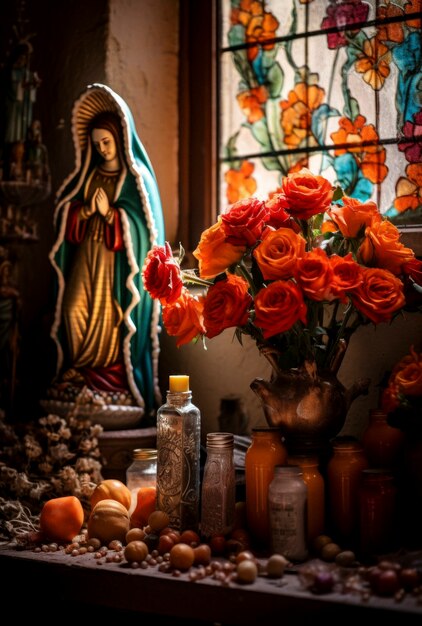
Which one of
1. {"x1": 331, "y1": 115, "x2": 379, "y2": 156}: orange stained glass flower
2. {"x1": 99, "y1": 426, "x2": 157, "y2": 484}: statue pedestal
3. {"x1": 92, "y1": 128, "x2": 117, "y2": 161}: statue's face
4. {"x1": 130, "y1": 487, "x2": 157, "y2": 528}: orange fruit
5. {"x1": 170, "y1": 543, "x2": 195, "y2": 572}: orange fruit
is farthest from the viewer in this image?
{"x1": 331, "y1": 115, "x2": 379, "y2": 156}: orange stained glass flower

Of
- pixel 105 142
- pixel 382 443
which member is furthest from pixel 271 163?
pixel 382 443

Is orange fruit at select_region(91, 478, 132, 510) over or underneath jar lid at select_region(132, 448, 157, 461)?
underneath

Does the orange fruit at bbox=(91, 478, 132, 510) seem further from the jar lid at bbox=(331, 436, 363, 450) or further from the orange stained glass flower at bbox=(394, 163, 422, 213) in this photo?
the orange stained glass flower at bbox=(394, 163, 422, 213)

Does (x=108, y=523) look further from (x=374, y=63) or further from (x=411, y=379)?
(x=374, y=63)

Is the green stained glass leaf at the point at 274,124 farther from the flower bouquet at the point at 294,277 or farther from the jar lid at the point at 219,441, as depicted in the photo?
the jar lid at the point at 219,441

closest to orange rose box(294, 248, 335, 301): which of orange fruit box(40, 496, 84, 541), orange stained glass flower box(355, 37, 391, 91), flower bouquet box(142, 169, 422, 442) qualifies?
flower bouquet box(142, 169, 422, 442)

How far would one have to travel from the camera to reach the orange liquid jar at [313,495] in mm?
1378

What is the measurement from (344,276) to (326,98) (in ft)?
3.08

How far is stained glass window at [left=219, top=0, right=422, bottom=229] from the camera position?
201 centimetres

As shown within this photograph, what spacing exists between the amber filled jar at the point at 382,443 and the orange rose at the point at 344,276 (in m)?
0.25

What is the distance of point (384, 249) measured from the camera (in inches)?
55.2

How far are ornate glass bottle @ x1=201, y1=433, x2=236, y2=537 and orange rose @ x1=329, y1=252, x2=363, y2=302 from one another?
1.05ft

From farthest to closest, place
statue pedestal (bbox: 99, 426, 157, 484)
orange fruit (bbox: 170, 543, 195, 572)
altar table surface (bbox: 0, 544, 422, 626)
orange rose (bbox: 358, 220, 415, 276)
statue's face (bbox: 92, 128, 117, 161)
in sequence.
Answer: statue's face (bbox: 92, 128, 117, 161), statue pedestal (bbox: 99, 426, 157, 484), orange rose (bbox: 358, 220, 415, 276), orange fruit (bbox: 170, 543, 195, 572), altar table surface (bbox: 0, 544, 422, 626)

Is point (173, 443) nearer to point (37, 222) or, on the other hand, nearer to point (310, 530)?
point (310, 530)
